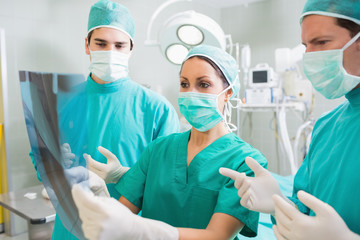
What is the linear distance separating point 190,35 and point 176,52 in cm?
15

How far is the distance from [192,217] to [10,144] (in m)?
2.03

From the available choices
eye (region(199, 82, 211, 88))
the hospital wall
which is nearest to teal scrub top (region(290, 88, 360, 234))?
eye (region(199, 82, 211, 88))

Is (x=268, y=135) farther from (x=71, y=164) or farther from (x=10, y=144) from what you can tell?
(x=71, y=164)

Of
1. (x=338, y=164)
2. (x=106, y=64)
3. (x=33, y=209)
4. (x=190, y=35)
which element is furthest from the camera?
(x=190, y=35)

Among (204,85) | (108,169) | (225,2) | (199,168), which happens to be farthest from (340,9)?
(225,2)

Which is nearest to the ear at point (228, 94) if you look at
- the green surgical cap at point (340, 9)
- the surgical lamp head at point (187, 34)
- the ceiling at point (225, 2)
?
the green surgical cap at point (340, 9)

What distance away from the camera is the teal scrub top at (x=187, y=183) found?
913 millimetres

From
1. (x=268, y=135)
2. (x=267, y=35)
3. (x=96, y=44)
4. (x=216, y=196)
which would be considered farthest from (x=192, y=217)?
(x=267, y=35)

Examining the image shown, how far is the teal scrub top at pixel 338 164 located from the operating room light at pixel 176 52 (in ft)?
4.11

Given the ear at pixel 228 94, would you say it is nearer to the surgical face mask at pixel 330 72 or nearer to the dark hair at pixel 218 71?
the dark hair at pixel 218 71

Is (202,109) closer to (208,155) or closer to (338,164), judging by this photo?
(208,155)

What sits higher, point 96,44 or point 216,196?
point 96,44

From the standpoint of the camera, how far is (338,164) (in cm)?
Result: 78

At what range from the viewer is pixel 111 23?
1.36 meters
